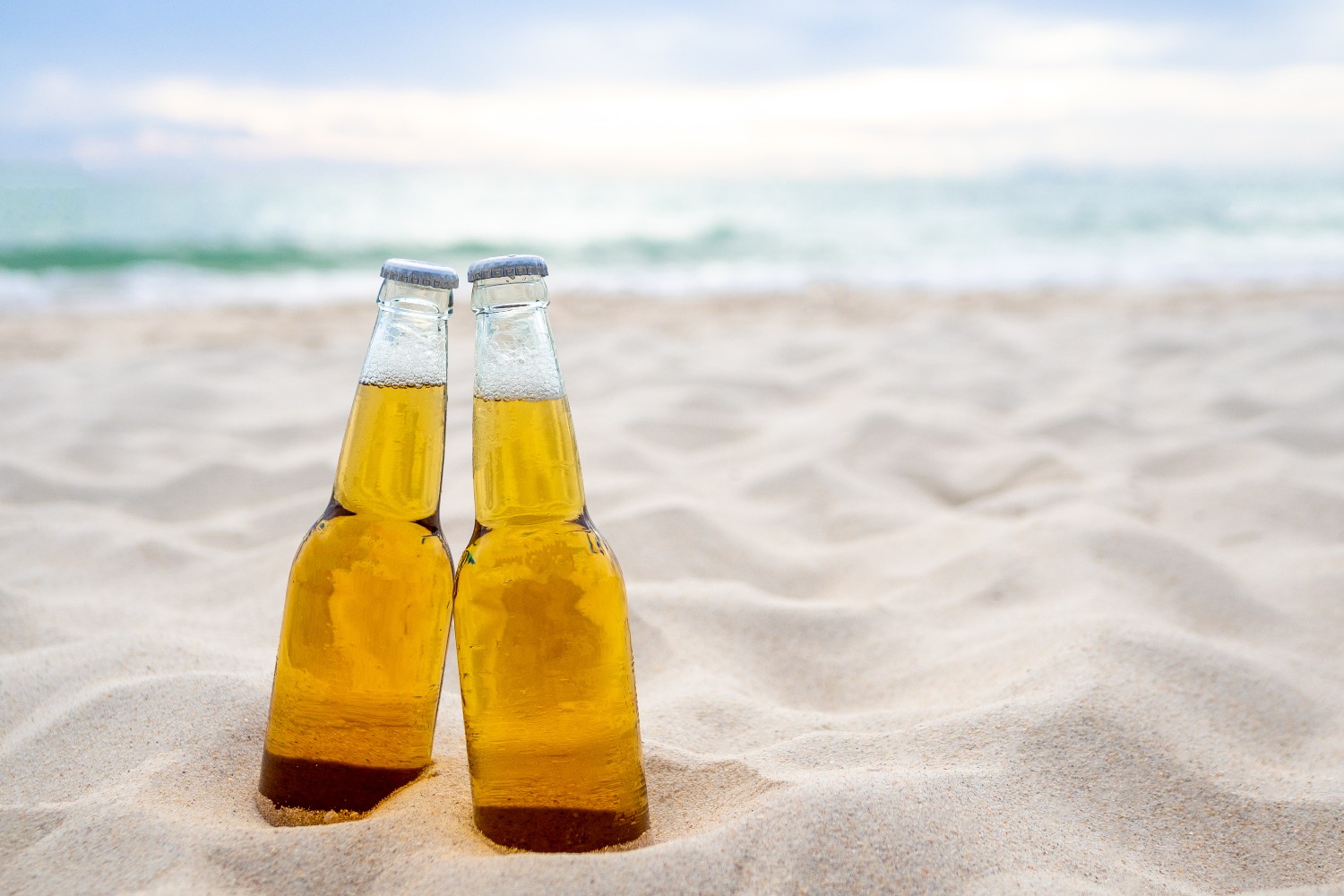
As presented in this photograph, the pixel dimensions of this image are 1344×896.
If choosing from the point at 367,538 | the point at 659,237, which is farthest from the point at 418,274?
the point at 659,237

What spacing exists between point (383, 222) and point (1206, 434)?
57.5ft

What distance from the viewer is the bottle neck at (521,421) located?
0.90 meters

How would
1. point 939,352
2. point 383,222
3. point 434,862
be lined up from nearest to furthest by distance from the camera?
point 434,862, point 939,352, point 383,222

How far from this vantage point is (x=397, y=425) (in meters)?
0.96

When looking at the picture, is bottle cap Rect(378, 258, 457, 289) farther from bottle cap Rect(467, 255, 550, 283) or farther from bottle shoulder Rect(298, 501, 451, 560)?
bottle shoulder Rect(298, 501, 451, 560)

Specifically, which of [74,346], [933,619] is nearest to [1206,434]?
[933,619]

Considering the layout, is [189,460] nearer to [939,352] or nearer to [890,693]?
[890,693]

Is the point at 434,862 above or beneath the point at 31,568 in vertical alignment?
above

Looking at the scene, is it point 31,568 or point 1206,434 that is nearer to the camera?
point 31,568

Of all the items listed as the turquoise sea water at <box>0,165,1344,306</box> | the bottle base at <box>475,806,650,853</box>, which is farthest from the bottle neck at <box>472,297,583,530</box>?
the turquoise sea water at <box>0,165,1344,306</box>

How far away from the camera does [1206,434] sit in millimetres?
2869

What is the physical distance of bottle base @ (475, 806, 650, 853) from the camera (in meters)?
0.91

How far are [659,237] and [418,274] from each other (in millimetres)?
14149

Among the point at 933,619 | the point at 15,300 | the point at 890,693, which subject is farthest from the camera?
the point at 15,300
